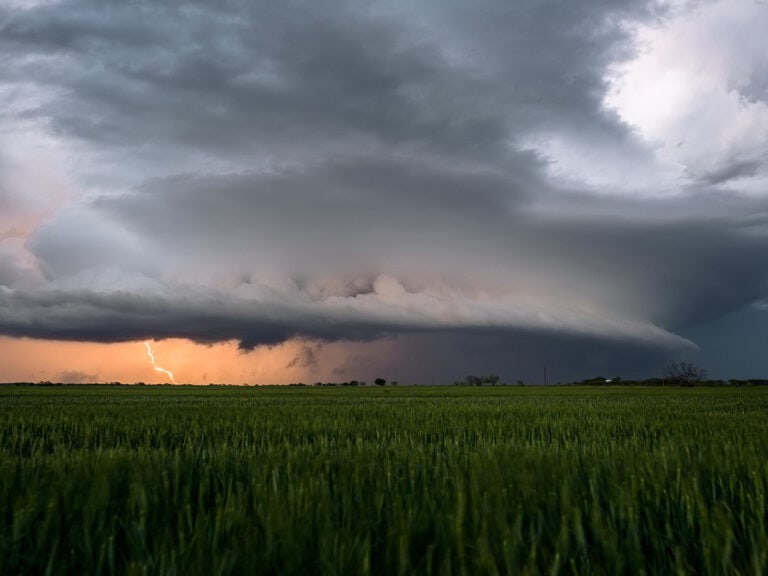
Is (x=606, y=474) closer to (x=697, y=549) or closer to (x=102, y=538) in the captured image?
(x=697, y=549)

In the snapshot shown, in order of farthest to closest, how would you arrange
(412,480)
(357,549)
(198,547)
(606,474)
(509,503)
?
(606,474) → (412,480) → (509,503) → (357,549) → (198,547)

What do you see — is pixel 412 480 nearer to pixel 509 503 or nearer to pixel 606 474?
pixel 509 503

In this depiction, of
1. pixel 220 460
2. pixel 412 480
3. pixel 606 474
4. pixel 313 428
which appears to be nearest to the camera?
pixel 412 480

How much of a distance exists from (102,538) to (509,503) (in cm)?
195

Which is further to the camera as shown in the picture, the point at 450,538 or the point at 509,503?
the point at 509,503

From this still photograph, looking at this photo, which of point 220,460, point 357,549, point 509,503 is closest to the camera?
point 357,549

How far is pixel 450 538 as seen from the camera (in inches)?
96.6

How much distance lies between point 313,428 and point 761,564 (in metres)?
6.99

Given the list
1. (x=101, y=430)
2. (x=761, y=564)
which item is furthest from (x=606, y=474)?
(x=101, y=430)

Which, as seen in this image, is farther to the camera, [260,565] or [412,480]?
[412,480]

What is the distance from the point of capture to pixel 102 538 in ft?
8.56

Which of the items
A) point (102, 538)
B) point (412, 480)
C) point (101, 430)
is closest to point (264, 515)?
point (102, 538)

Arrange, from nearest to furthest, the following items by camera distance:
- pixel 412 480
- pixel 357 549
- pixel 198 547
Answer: pixel 198 547 → pixel 357 549 → pixel 412 480

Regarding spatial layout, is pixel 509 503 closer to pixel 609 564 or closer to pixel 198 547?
pixel 609 564
